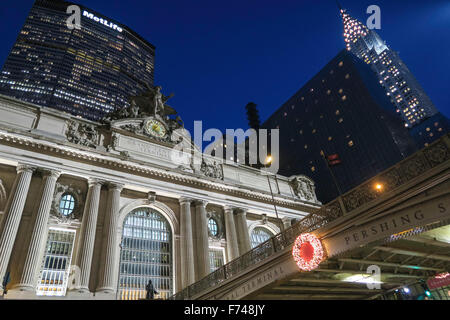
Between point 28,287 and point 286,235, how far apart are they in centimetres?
1508

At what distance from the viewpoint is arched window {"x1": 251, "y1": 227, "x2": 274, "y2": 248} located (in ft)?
96.4

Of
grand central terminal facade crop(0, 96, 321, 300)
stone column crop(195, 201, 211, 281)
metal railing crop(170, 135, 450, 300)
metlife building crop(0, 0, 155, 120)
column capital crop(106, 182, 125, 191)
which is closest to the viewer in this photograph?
metal railing crop(170, 135, 450, 300)

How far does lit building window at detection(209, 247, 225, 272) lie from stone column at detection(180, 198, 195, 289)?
2969mm

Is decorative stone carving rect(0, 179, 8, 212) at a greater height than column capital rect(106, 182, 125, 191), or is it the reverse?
column capital rect(106, 182, 125, 191)

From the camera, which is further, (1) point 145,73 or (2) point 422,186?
(1) point 145,73

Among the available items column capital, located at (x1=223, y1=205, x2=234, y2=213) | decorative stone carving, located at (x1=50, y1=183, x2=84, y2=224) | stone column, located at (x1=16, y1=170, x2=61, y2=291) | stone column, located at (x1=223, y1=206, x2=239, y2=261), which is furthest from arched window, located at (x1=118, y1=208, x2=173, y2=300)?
column capital, located at (x1=223, y1=205, x2=234, y2=213)

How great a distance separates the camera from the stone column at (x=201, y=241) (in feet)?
73.8

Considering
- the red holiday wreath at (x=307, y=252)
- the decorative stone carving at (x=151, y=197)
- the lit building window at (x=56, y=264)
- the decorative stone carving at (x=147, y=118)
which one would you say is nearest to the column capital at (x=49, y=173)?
the lit building window at (x=56, y=264)

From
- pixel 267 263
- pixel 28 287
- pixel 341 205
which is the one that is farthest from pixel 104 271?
pixel 341 205

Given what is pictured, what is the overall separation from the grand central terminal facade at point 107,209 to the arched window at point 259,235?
5.5 inches

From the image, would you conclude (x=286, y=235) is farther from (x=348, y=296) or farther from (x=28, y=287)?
(x=28, y=287)

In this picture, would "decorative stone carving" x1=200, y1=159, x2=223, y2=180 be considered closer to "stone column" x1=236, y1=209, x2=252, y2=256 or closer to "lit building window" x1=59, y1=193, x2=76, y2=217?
"stone column" x1=236, y1=209, x2=252, y2=256

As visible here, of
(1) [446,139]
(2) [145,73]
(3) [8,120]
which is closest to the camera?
(1) [446,139]

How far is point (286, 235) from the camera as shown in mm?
12000
